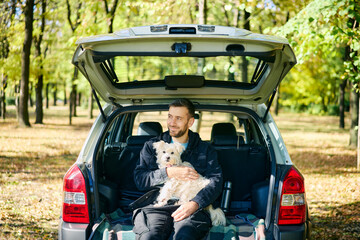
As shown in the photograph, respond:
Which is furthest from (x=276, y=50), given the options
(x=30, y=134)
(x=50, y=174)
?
(x=30, y=134)

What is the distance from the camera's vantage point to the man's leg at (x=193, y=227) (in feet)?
10.0

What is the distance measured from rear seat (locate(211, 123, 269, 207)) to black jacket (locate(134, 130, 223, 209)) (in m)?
0.57

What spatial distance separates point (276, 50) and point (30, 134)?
15.2 m

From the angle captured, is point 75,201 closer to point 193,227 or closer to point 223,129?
point 193,227

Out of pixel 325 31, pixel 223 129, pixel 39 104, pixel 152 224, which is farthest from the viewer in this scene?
pixel 39 104

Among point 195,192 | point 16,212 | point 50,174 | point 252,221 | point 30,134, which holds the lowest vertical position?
point 30,134

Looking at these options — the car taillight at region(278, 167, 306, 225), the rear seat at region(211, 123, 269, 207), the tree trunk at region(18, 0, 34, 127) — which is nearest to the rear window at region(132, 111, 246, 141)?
the rear seat at region(211, 123, 269, 207)

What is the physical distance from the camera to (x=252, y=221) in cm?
350

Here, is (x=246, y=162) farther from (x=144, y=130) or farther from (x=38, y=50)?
(x=38, y=50)

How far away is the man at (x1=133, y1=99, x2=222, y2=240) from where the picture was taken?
123 inches

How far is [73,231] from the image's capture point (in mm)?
3064

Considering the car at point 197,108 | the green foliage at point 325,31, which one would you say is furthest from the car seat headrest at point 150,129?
the green foliage at point 325,31

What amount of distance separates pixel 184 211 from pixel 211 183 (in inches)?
14.6

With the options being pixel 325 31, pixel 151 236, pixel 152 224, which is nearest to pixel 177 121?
pixel 152 224
